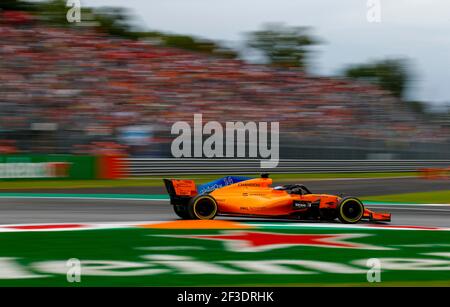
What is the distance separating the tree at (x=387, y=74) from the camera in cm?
4152

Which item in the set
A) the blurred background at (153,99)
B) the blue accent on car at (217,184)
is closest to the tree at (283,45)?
the blurred background at (153,99)

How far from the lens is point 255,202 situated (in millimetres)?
9492

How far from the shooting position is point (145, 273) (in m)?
5.99

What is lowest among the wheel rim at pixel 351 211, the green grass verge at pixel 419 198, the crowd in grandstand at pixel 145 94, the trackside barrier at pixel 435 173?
the green grass verge at pixel 419 198

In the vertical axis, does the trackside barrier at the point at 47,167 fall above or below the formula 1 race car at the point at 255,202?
above

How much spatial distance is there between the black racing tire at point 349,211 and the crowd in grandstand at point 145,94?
9.94m

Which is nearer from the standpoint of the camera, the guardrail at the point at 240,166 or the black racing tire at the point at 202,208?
the black racing tire at the point at 202,208

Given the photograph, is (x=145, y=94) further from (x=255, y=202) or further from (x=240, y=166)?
(x=255, y=202)

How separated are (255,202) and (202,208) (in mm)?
710

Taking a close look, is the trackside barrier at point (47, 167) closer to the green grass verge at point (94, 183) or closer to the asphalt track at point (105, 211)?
the green grass verge at point (94, 183)

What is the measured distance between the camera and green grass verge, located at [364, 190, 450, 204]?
15234 millimetres

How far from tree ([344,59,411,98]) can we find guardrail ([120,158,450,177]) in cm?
1483

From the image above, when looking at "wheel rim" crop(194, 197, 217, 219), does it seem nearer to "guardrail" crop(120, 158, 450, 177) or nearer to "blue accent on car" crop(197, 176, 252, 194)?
"blue accent on car" crop(197, 176, 252, 194)

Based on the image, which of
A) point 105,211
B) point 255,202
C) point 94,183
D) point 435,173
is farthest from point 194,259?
point 435,173
